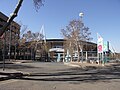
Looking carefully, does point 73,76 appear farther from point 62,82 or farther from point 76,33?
point 76,33

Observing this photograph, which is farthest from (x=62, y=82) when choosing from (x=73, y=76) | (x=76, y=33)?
(x=76, y=33)

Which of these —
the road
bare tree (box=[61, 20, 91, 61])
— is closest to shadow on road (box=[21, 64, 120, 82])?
the road

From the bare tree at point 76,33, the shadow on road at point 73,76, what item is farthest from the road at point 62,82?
the bare tree at point 76,33

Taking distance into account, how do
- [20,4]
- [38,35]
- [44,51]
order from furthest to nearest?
[44,51], [38,35], [20,4]

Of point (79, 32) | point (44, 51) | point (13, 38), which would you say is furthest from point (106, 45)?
point (44, 51)

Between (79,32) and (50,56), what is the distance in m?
42.5

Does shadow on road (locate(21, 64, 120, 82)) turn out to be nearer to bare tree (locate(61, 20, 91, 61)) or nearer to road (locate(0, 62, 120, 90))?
road (locate(0, 62, 120, 90))

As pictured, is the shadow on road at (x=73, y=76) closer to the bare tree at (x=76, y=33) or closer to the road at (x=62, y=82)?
the road at (x=62, y=82)

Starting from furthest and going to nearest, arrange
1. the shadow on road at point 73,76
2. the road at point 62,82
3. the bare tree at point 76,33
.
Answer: the bare tree at point 76,33 → the shadow on road at point 73,76 → the road at point 62,82

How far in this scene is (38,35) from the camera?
78000 millimetres

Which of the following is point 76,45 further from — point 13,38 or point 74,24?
point 13,38

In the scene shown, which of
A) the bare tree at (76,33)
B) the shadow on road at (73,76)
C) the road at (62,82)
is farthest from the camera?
the bare tree at (76,33)

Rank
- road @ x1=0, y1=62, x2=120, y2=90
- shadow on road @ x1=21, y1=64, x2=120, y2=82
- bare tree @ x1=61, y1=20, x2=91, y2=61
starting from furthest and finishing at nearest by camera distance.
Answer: bare tree @ x1=61, y1=20, x2=91, y2=61 < shadow on road @ x1=21, y1=64, x2=120, y2=82 < road @ x1=0, y1=62, x2=120, y2=90

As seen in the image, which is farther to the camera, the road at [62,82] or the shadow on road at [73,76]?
the shadow on road at [73,76]
